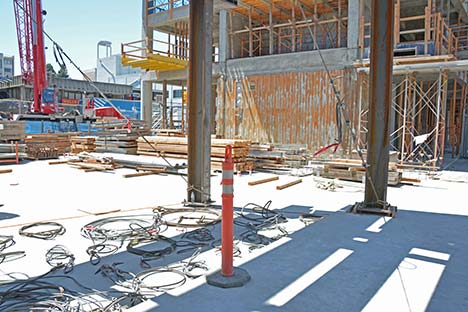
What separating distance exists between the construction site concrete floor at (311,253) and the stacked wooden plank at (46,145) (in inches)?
374

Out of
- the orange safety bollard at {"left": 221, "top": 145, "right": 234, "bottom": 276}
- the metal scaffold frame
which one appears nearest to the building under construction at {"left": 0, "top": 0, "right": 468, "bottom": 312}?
the orange safety bollard at {"left": 221, "top": 145, "right": 234, "bottom": 276}

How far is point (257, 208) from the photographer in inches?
343

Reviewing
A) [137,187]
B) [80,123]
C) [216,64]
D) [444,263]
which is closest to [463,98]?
[216,64]

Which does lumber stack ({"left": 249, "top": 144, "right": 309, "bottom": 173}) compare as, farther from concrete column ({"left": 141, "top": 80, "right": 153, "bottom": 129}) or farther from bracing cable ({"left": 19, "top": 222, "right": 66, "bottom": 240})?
concrete column ({"left": 141, "top": 80, "right": 153, "bottom": 129})

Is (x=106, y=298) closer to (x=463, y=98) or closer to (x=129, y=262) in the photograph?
(x=129, y=262)

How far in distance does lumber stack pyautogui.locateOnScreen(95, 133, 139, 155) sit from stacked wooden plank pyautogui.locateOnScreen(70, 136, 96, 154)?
0.75 ft

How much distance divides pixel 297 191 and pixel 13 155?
13.3 m

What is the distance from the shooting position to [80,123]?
29688mm

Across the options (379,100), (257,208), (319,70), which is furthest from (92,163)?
(379,100)

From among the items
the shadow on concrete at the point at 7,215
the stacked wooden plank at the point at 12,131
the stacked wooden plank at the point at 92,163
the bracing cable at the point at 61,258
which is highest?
the stacked wooden plank at the point at 12,131

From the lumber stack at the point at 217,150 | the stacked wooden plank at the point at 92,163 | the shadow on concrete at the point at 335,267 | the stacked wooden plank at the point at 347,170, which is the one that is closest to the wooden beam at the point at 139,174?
the lumber stack at the point at 217,150

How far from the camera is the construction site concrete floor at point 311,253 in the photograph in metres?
3.71

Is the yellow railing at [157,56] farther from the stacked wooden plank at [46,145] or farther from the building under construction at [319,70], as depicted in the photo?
the stacked wooden plank at [46,145]

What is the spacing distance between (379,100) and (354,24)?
11.8 m
